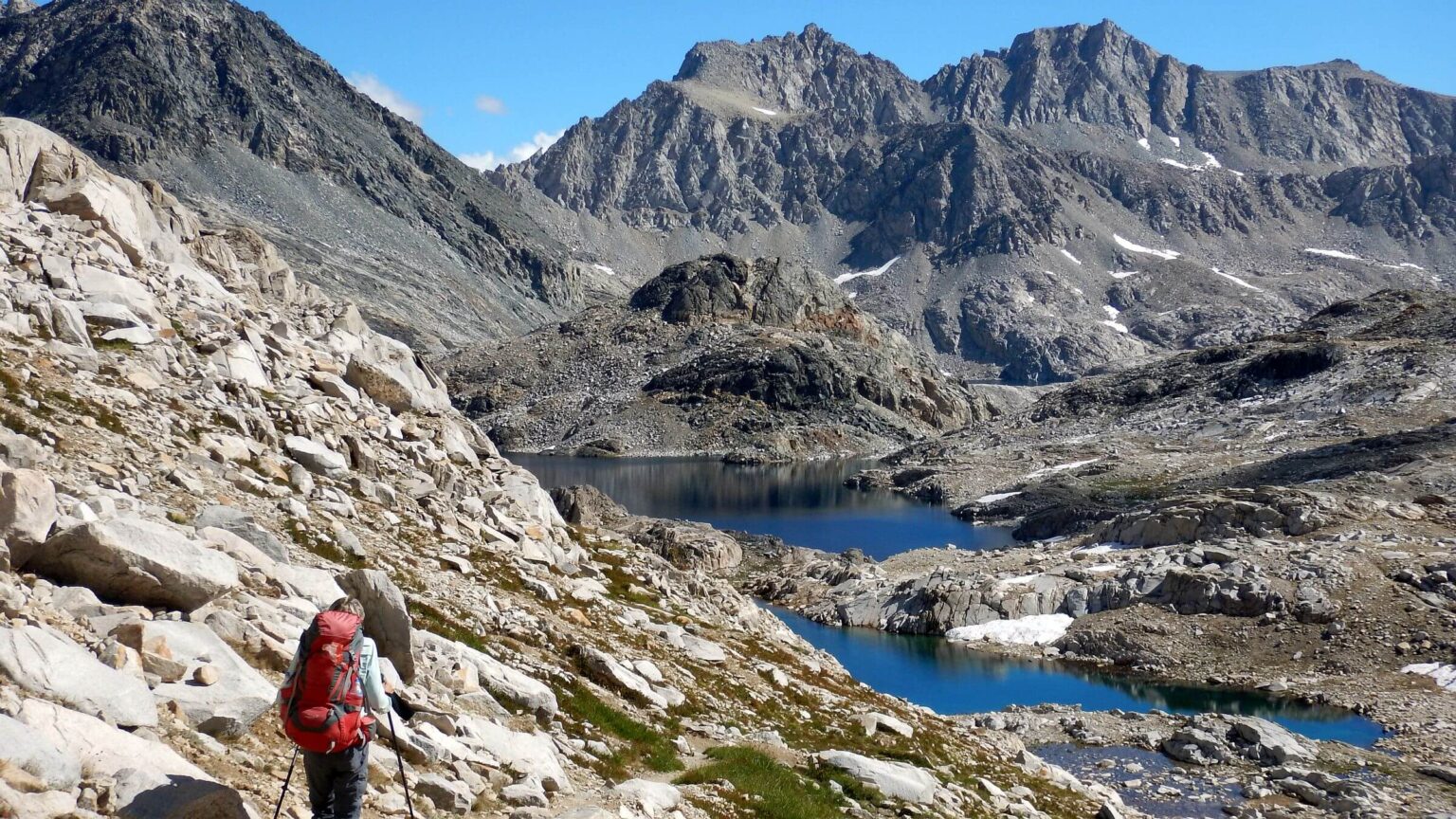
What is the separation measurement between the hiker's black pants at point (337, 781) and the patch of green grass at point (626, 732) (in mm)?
6872

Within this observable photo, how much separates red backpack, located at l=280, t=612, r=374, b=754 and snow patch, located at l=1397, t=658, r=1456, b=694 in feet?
210

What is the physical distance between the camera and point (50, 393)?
2095 centimetres

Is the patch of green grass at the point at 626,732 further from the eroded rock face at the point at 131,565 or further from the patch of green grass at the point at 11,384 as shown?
the patch of green grass at the point at 11,384

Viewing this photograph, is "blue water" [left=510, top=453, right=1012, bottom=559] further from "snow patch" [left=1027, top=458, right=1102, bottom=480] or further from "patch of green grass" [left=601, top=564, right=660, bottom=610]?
"patch of green grass" [left=601, top=564, right=660, bottom=610]

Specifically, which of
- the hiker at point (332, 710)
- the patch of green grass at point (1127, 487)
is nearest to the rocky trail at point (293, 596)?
the hiker at point (332, 710)

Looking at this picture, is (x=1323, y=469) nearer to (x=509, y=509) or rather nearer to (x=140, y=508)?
(x=509, y=509)

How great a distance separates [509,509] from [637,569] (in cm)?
788

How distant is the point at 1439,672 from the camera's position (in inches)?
2345

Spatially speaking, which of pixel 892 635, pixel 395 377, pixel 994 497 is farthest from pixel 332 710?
pixel 994 497

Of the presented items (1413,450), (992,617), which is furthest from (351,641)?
(1413,450)

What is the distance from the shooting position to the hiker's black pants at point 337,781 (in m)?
10.4

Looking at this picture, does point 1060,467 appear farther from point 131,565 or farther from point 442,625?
point 131,565

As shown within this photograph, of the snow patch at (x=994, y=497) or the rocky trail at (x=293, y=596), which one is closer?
the rocky trail at (x=293, y=596)

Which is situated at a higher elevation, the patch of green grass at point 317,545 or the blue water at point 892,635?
the patch of green grass at point 317,545
